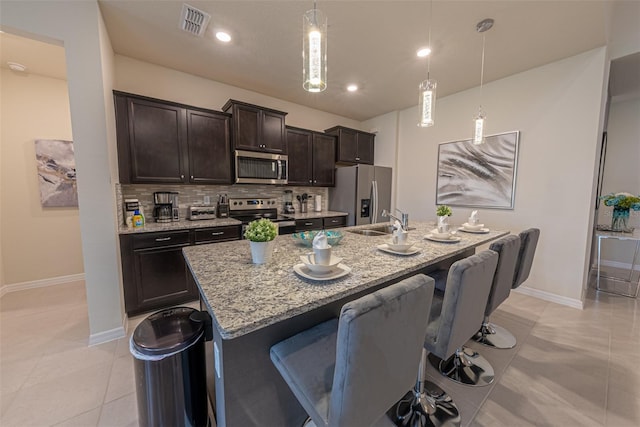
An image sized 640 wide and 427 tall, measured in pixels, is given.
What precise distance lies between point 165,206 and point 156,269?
83cm

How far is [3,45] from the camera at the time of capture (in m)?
2.46

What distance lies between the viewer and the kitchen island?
86cm

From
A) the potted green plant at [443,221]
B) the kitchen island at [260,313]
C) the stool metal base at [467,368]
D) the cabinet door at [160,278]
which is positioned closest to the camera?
the kitchen island at [260,313]

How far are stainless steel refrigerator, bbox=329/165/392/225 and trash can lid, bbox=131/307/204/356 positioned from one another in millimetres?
3210

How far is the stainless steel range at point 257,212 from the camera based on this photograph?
3447mm

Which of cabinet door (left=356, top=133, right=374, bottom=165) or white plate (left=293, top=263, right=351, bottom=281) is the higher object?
cabinet door (left=356, top=133, right=374, bottom=165)

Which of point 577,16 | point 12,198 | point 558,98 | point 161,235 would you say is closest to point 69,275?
point 12,198

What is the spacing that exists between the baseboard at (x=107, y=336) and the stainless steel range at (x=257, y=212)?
64.7 inches

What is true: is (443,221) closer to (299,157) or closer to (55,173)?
(299,157)

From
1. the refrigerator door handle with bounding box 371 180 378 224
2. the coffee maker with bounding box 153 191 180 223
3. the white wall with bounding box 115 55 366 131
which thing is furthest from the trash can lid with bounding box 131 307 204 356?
the refrigerator door handle with bounding box 371 180 378 224

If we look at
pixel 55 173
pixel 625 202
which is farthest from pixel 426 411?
pixel 55 173

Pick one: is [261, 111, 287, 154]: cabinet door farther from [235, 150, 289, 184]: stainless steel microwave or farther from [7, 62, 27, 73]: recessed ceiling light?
[7, 62, 27, 73]: recessed ceiling light

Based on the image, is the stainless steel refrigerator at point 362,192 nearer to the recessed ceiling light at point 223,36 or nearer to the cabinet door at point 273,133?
the cabinet door at point 273,133

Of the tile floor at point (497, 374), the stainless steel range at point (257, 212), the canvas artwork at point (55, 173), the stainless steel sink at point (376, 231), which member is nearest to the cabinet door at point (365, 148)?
the stainless steel range at point (257, 212)
